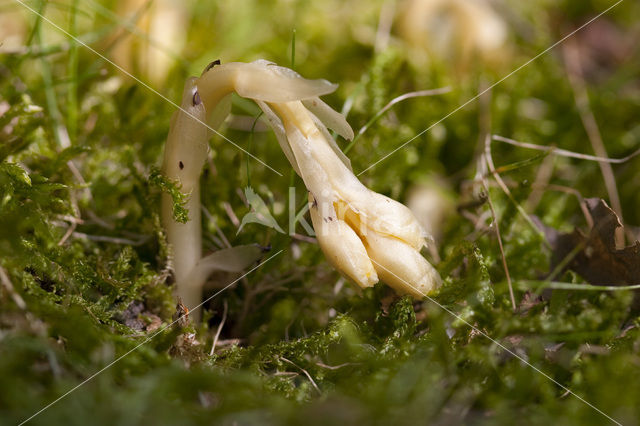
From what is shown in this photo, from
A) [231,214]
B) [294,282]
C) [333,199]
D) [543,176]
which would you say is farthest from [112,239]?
[543,176]

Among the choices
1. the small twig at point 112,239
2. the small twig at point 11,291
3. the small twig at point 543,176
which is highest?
the small twig at point 11,291

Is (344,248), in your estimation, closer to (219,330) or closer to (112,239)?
(219,330)

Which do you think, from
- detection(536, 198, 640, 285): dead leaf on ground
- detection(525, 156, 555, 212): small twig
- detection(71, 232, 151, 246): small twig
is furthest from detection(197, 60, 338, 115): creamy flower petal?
detection(525, 156, 555, 212): small twig

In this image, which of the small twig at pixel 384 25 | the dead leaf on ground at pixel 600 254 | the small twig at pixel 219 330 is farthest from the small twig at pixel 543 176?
the small twig at pixel 219 330

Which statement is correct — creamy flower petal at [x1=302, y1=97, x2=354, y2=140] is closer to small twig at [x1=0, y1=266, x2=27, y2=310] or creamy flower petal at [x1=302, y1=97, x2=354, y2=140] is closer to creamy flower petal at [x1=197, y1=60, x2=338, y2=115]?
creamy flower petal at [x1=197, y1=60, x2=338, y2=115]

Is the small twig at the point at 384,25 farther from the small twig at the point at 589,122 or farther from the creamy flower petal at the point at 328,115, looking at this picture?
the creamy flower petal at the point at 328,115

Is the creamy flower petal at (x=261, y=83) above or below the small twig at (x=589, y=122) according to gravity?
above

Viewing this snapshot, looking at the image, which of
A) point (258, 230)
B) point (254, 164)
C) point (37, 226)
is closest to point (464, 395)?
point (258, 230)

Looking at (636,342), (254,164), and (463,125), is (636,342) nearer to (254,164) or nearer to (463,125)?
(254,164)
